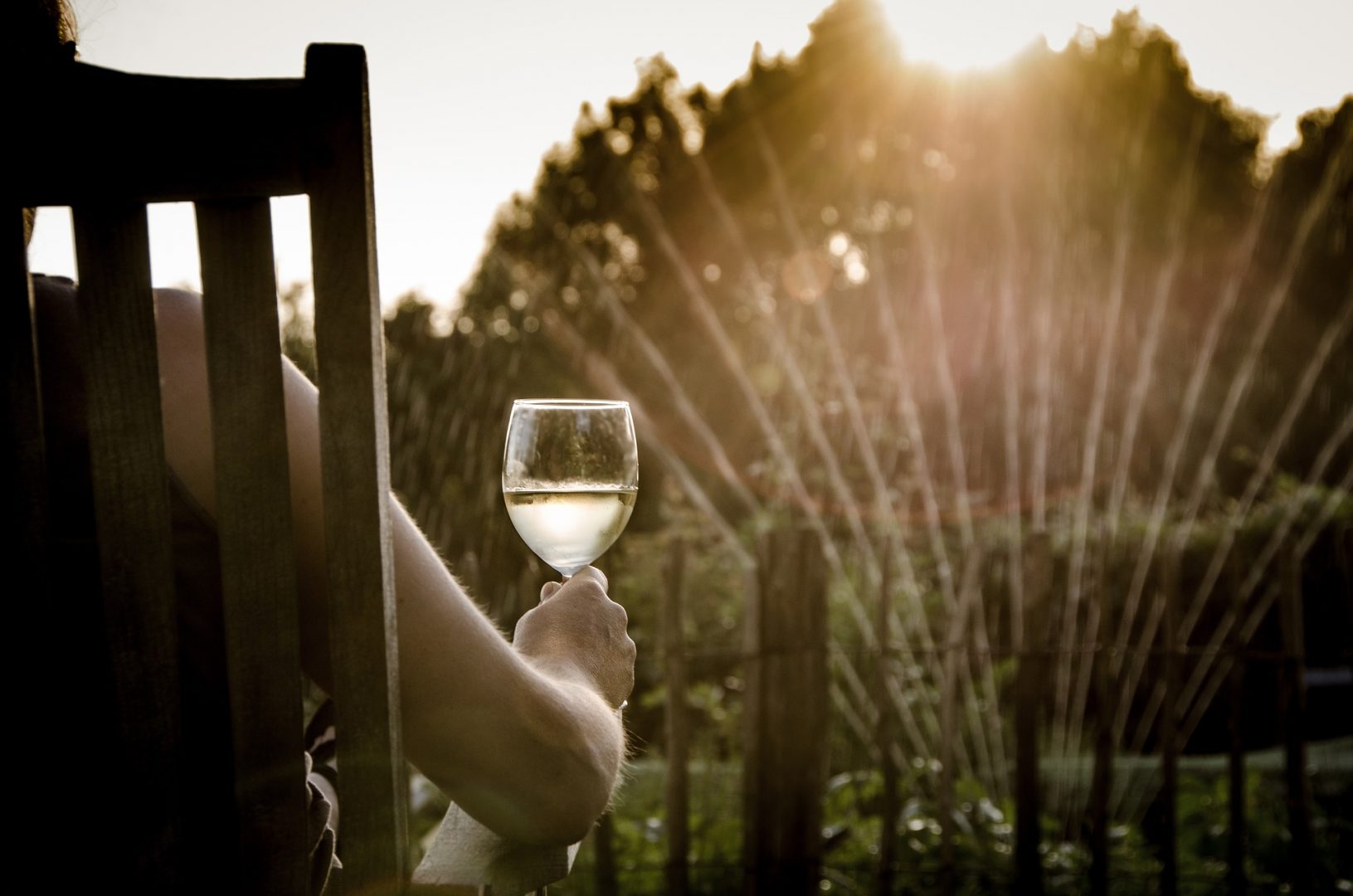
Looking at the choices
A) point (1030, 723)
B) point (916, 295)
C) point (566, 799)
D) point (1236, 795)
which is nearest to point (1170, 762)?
point (1236, 795)

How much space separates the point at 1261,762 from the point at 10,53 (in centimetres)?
921

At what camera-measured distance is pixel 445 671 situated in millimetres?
1249

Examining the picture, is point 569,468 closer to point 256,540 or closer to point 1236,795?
point 256,540

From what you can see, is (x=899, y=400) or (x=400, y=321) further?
(x=400, y=321)

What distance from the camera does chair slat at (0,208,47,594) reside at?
1.11 metres

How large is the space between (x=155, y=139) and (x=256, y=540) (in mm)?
412

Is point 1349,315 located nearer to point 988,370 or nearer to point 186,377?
point 988,370

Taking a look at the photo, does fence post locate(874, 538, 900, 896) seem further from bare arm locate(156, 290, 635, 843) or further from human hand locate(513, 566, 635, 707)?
bare arm locate(156, 290, 635, 843)

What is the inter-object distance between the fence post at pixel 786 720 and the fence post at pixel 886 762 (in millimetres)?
353

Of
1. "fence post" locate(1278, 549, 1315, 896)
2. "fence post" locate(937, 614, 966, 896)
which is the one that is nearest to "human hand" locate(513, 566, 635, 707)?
"fence post" locate(937, 614, 966, 896)

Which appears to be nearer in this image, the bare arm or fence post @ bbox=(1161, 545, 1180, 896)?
the bare arm

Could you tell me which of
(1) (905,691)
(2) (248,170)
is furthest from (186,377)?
(1) (905,691)

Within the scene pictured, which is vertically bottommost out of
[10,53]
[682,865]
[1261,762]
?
[1261,762]

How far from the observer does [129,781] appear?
1.13 metres
